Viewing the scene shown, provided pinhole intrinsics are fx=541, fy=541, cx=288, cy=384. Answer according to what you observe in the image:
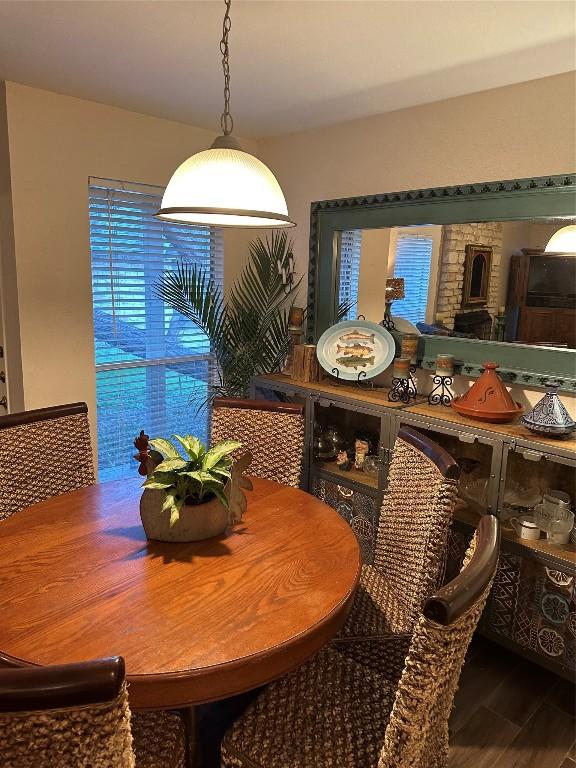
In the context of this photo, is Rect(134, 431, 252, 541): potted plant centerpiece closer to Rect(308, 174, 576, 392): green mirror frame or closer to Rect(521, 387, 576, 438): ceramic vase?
Rect(521, 387, 576, 438): ceramic vase

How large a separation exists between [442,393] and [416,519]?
36.0 inches

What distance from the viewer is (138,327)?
3.30 meters

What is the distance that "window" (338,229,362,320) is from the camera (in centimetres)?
298

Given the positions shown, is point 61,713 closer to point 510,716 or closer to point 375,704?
point 375,704

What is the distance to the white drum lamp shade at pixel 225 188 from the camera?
4.55 ft

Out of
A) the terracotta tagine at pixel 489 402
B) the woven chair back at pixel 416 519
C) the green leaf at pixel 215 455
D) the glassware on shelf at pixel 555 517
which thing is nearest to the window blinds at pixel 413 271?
the terracotta tagine at pixel 489 402

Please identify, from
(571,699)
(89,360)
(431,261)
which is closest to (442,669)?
(571,699)

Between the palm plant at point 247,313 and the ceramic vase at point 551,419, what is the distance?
1.60m

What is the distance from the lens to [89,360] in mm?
3029

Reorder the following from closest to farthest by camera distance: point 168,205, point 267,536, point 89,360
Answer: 1. point 168,205
2. point 267,536
3. point 89,360

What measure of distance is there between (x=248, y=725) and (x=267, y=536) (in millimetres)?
493

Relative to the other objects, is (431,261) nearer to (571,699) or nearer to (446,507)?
(446,507)

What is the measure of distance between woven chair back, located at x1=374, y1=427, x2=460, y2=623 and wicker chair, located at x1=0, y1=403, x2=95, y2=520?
1231 millimetres

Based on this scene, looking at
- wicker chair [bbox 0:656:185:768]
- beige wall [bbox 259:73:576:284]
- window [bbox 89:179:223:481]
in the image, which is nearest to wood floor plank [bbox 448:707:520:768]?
wicker chair [bbox 0:656:185:768]
